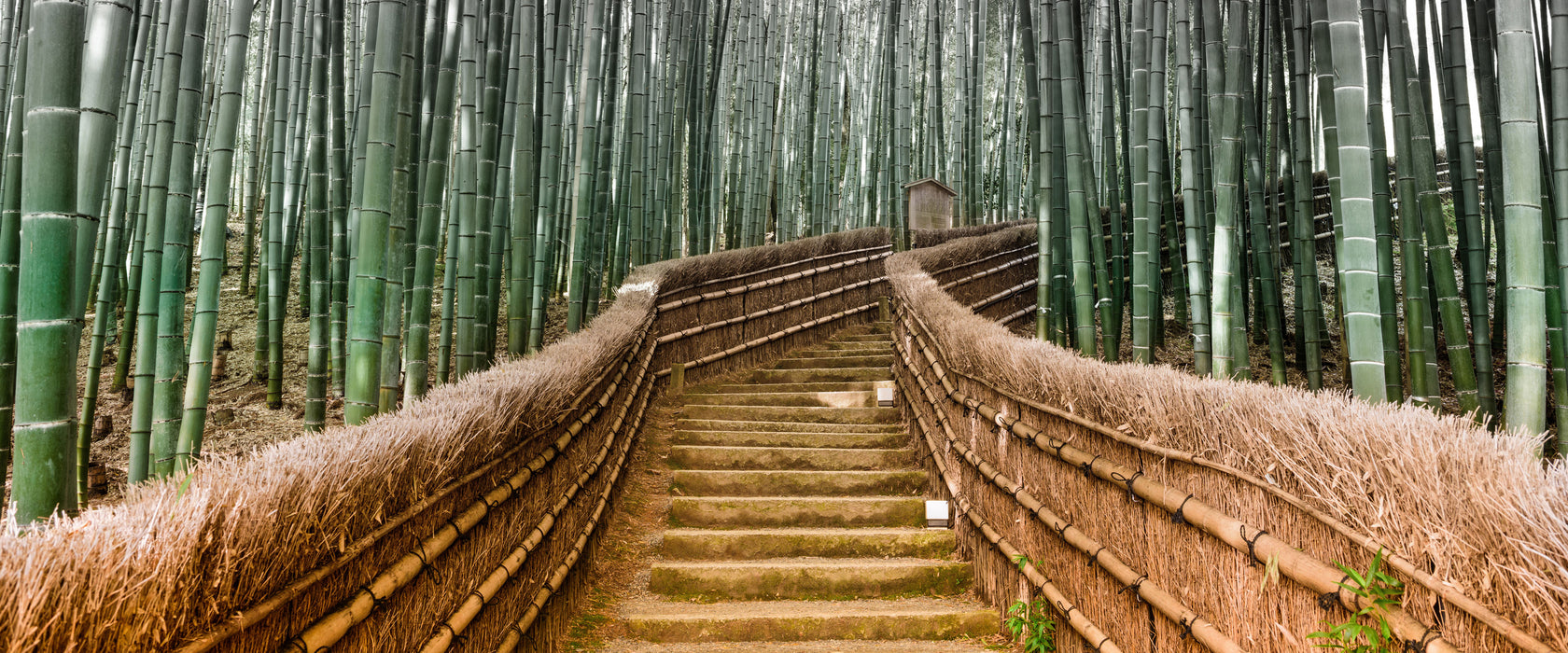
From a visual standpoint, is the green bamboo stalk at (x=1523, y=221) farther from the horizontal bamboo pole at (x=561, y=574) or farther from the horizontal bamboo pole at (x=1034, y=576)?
the horizontal bamboo pole at (x=561, y=574)

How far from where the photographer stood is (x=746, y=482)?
13.1 ft

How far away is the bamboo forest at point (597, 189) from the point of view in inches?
89.1

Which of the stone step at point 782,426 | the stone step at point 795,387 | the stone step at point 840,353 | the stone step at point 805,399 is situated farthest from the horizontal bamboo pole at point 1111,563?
the stone step at point 840,353

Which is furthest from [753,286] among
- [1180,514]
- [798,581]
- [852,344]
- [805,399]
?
[1180,514]

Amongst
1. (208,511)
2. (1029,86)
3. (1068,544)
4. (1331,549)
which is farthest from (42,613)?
(1029,86)

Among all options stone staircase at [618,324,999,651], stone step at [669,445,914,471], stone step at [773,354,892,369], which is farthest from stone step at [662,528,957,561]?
stone step at [773,354,892,369]

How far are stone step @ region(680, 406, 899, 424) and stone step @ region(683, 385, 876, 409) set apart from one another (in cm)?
18

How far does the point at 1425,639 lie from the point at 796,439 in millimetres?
3245

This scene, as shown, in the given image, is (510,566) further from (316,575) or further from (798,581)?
(798,581)

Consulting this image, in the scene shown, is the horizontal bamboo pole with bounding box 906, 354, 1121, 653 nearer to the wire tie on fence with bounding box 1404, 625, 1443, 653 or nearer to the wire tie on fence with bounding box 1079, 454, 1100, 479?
the wire tie on fence with bounding box 1079, 454, 1100, 479

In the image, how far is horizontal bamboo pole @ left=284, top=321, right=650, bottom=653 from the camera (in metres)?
1.42

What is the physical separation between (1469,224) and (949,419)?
218 cm

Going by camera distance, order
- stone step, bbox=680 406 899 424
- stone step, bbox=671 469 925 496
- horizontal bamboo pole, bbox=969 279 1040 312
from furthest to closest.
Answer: horizontal bamboo pole, bbox=969 279 1040 312, stone step, bbox=680 406 899 424, stone step, bbox=671 469 925 496

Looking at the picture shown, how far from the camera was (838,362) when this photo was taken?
5883mm
